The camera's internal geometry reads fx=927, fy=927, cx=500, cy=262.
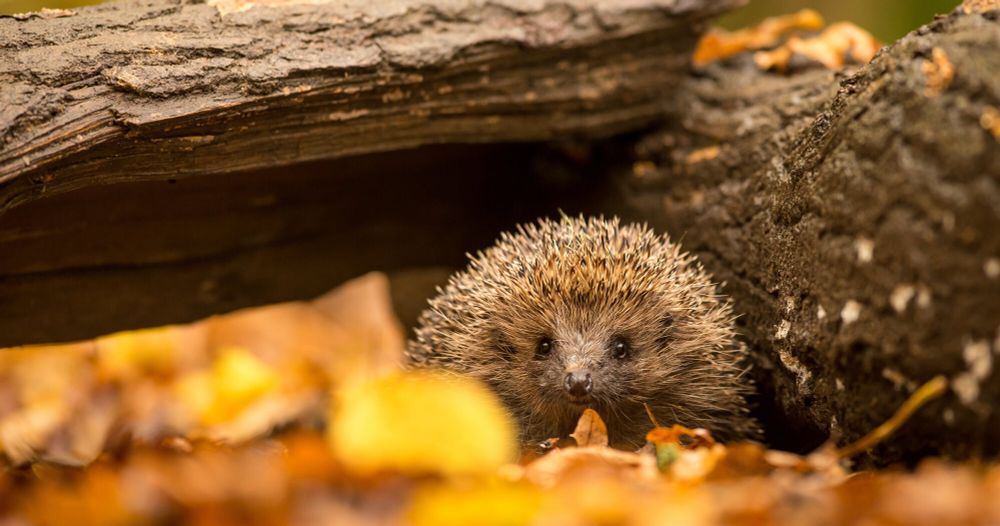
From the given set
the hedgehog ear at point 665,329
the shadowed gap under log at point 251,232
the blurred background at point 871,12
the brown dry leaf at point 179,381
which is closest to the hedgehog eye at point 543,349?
the hedgehog ear at point 665,329

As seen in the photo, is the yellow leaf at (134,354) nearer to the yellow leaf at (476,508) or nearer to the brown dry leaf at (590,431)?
the brown dry leaf at (590,431)

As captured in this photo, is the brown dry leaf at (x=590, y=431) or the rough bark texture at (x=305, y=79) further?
the brown dry leaf at (x=590, y=431)

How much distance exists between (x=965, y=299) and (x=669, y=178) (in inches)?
90.4

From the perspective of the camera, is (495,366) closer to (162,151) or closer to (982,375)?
(162,151)

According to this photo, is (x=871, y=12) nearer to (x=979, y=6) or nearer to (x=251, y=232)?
(x=979, y=6)

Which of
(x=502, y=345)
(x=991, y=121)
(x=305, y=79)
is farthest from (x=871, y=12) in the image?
(x=991, y=121)

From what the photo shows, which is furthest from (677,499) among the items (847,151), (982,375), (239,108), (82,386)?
(82,386)

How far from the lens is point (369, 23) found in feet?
12.3

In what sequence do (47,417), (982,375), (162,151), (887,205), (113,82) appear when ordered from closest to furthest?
(982,375)
(887,205)
(113,82)
(162,151)
(47,417)

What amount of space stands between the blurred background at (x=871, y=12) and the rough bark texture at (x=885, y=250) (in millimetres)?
4980

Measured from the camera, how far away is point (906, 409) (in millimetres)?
2664

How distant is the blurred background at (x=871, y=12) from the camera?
8109 mm

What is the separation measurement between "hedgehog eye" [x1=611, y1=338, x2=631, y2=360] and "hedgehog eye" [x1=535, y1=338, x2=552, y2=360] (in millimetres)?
267

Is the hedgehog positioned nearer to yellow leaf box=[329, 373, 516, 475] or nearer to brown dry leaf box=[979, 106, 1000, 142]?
yellow leaf box=[329, 373, 516, 475]
